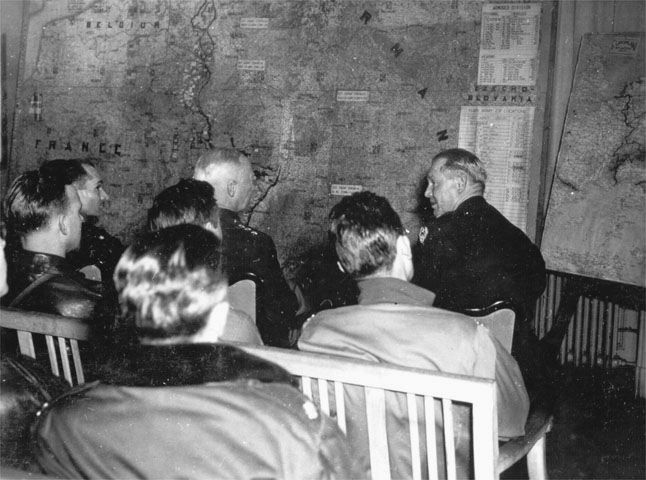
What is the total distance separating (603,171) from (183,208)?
7.74 ft

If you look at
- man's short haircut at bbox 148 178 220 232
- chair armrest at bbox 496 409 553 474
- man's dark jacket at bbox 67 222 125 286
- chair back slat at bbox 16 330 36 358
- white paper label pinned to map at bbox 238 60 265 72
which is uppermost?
→ white paper label pinned to map at bbox 238 60 265 72

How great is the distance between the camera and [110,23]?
4.71 meters

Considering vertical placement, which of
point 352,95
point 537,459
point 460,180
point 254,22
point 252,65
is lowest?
point 537,459

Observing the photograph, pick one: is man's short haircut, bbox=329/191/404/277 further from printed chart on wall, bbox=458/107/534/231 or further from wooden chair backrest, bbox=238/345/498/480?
printed chart on wall, bbox=458/107/534/231

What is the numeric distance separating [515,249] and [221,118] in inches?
101

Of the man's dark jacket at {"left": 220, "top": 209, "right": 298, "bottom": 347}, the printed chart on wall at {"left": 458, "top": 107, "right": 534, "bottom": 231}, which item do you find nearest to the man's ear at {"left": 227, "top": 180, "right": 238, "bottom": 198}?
the man's dark jacket at {"left": 220, "top": 209, "right": 298, "bottom": 347}

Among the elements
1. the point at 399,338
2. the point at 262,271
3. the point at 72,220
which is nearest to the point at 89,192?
Answer: the point at 72,220

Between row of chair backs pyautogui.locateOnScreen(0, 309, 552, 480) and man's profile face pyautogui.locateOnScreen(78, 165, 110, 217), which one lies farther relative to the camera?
man's profile face pyautogui.locateOnScreen(78, 165, 110, 217)

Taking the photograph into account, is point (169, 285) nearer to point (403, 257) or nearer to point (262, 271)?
point (403, 257)

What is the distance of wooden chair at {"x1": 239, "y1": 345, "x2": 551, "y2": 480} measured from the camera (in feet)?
3.17

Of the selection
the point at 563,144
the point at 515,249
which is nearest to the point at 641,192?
the point at 563,144

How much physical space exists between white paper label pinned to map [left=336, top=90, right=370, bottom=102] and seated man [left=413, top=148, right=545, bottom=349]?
1207 mm

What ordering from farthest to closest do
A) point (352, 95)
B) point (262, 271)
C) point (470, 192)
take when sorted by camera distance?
point (352, 95), point (470, 192), point (262, 271)

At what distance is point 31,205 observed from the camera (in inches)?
80.2
